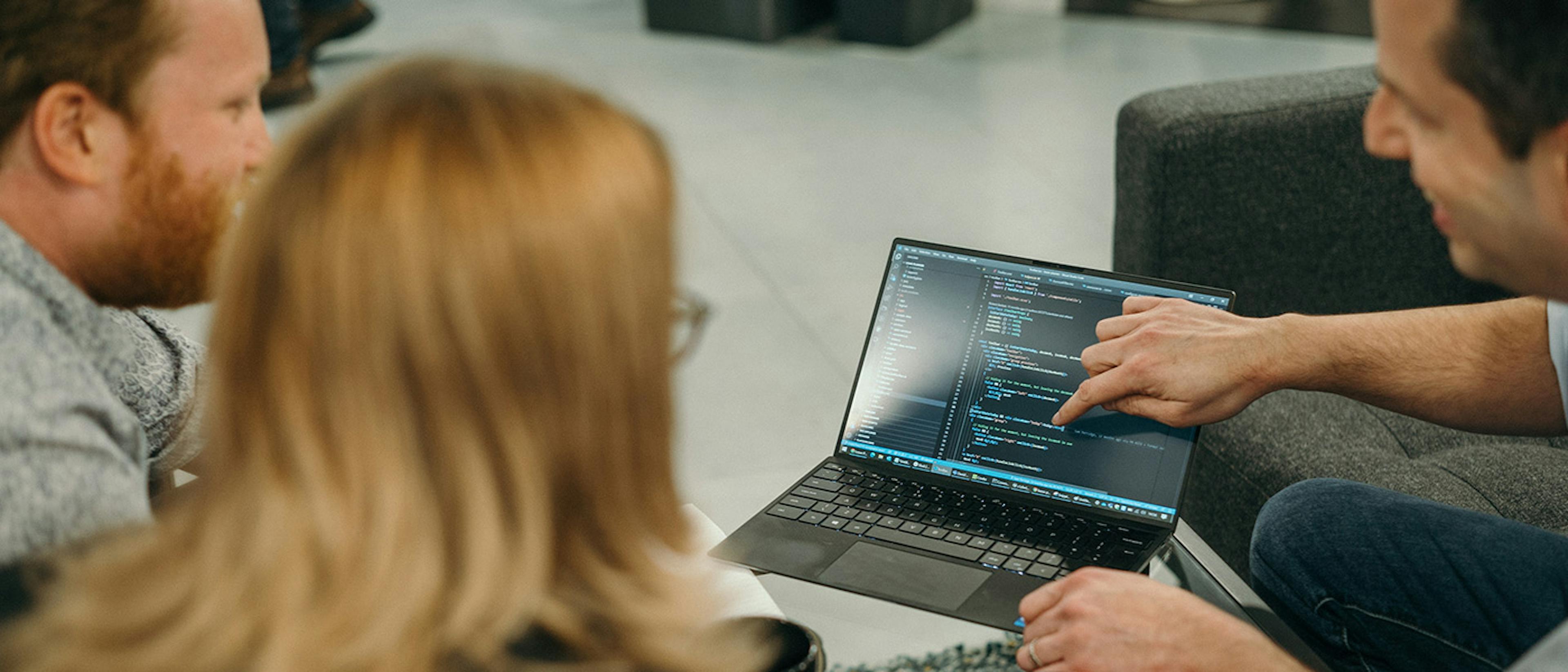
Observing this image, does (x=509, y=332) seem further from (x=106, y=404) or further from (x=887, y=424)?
(x=887, y=424)

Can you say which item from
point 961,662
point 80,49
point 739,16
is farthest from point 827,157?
point 80,49

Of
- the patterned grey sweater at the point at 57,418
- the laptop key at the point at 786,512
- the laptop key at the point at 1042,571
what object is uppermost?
the patterned grey sweater at the point at 57,418

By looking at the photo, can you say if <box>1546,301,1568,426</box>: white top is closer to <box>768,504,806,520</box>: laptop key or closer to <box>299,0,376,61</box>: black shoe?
<box>768,504,806,520</box>: laptop key

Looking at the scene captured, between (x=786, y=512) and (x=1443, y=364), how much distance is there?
2.24ft

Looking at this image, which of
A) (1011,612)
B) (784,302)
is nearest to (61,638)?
(1011,612)

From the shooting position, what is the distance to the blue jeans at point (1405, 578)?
112 centimetres

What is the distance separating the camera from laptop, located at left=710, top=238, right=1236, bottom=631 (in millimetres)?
1104

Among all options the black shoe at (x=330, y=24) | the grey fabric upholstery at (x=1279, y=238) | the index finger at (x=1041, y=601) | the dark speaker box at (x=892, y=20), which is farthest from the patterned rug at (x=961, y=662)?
the black shoe at (x=330, y=24)

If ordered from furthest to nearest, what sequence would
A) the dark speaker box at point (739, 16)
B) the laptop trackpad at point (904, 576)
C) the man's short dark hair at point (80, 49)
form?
the dark speaker box at point (739, 16) < the laptop trackpad at point (904, 576) < the man's short dark hair at point (80, 49)

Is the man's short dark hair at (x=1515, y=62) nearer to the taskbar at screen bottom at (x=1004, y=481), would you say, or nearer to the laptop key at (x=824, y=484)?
the taskbar at screen bottom at (x=1004, y=481)

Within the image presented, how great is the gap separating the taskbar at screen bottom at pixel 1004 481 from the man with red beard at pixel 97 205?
0.62 meters

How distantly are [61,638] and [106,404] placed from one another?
23cm

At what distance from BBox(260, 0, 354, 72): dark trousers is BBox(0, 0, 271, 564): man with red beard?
3.00m

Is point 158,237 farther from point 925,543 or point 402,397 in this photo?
point 925,543
